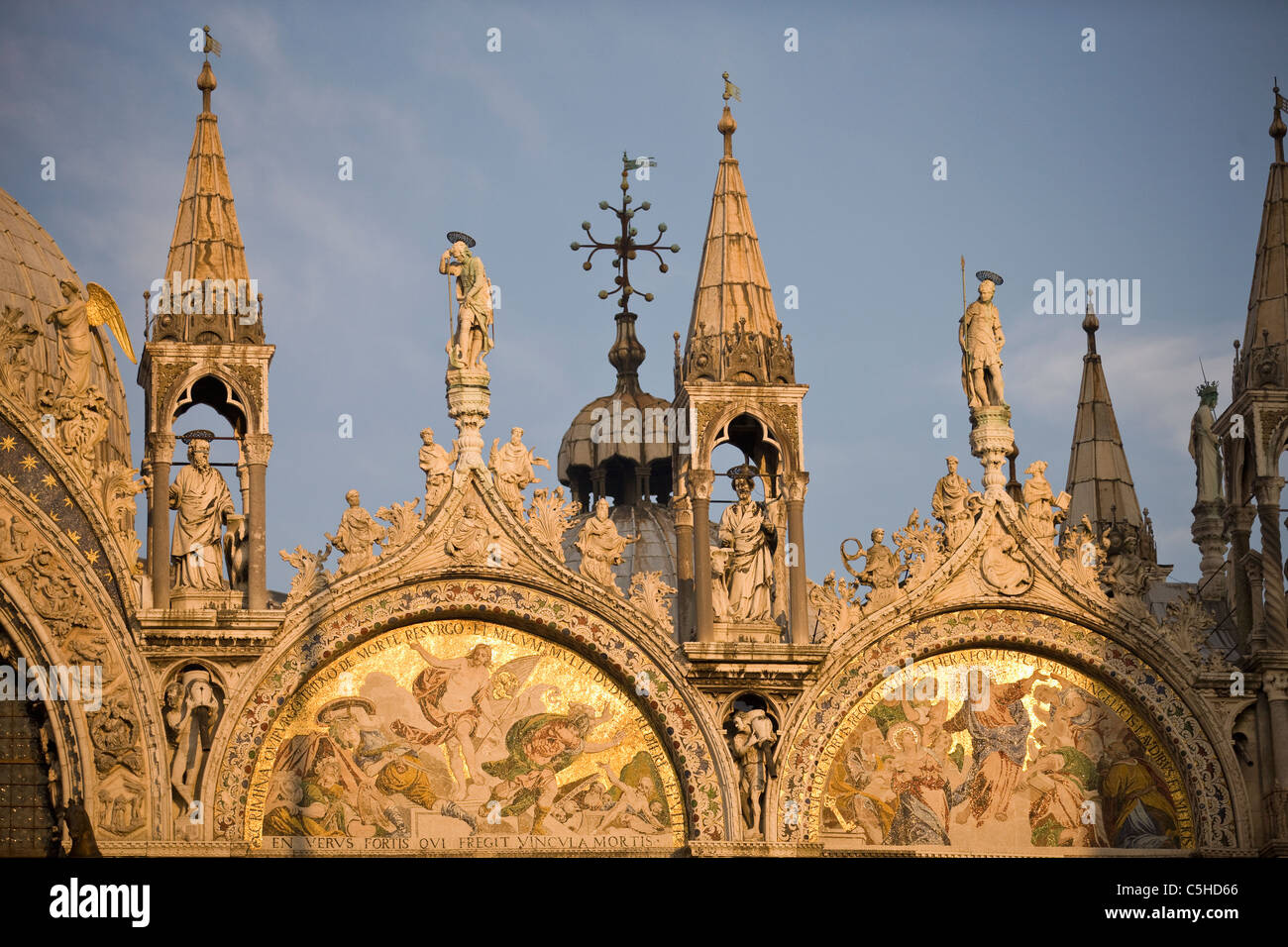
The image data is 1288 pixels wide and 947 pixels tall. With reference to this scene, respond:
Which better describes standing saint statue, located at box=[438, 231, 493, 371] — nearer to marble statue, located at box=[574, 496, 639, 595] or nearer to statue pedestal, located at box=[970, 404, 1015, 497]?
marble statue, located at box=[574, 496, 639, 595]

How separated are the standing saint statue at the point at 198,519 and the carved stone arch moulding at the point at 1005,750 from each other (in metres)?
5.98

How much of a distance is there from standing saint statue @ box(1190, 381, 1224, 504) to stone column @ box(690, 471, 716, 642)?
327 inches

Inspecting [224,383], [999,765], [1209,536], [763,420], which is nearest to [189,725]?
Answer: [224,383]

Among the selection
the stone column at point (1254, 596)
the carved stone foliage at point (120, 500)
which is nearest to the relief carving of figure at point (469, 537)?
the carved stone foliage at point (120, 500)

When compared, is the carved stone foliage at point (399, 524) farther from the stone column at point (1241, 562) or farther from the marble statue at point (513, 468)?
the stone column at point (1241, 562)

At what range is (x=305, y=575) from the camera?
30812 mm

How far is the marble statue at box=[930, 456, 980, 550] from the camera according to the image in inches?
1255

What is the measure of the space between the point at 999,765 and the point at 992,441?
3.35 m

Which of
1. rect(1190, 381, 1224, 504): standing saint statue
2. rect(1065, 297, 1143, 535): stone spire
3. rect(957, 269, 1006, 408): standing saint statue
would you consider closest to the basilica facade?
rect(957, 269, 1006, 408): standing saint statue

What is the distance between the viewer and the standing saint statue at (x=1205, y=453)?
37.6 meters

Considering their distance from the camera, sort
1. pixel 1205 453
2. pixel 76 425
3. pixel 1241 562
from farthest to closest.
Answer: pixel 1205 453 → pixel 1241 562 → pixel 76 425

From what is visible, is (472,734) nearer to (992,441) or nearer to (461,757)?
(461,757)

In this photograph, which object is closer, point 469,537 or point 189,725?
point 189,725
